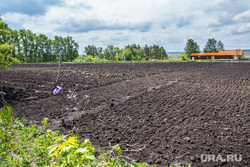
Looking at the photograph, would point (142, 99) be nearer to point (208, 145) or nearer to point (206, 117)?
point (206, 117)

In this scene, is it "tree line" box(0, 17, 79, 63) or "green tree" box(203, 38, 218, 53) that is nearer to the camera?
"tree line" box(0, 17, 79, 63)

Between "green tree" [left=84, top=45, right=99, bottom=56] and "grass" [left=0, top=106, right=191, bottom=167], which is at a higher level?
"green tree" [left=84, top=45, right=99, bottom=56]

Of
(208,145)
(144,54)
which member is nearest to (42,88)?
(208,145)

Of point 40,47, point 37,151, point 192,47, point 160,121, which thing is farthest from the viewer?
point 192,47

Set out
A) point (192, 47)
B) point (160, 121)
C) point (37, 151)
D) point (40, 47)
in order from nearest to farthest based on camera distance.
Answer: point (37, 151)
point (160, 121)
point (40, 47)
point (192, 47)

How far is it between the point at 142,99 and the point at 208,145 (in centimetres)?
469

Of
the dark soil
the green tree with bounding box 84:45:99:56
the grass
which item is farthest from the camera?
Result: the green tree with bounding box 84:45:99:56

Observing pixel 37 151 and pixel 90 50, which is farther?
pixel 90 50

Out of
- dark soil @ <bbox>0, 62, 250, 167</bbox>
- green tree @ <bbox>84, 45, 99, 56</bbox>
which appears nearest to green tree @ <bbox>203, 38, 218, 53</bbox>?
green tree @ <bbox>84, 45, 99, 56</bbox>

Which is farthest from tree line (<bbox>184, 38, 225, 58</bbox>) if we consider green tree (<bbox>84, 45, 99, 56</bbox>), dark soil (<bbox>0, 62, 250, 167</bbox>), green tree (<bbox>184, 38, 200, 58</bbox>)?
dark soil (<bbox>0, 62, 250, 167</bbox>)

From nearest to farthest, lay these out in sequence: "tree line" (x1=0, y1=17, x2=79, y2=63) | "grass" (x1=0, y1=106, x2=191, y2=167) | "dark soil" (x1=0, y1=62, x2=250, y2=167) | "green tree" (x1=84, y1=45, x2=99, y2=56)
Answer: "grass" (x1=0, y1=106, x2=191, y2=167) → "dark soil" (x1=0, y1=62, x2=250, y2=167) → "tree line" (x1=0, y1=17, x2=79, y2=63) → "green tree" (x1=84, y1=45, x2=99, y2=56)

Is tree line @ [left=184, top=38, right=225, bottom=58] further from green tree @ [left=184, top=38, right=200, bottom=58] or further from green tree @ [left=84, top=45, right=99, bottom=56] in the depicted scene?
green tree @ [left=84, top=45, right=99, bottom=56]

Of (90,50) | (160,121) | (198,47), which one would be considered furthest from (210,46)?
(160,121)

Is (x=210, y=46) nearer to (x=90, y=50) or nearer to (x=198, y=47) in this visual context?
(x=198, y=47)
